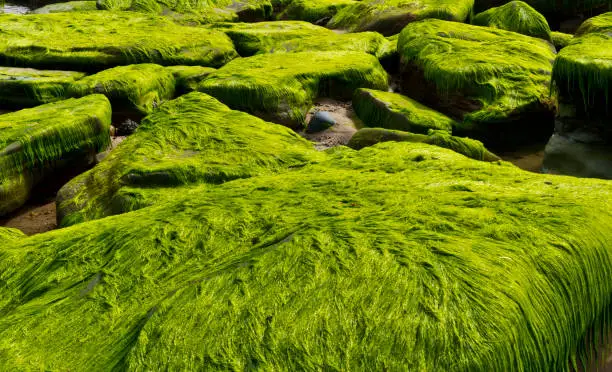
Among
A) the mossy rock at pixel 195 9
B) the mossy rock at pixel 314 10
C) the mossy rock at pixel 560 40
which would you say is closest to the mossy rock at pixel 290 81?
the mossy rock at pixel 560 40

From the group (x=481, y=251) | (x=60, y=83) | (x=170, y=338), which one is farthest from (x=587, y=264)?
(x=60, y=83)

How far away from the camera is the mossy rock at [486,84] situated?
6242 millimetres

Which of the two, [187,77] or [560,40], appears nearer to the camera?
[187,77]

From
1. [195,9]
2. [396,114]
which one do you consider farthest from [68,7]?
[396,114]

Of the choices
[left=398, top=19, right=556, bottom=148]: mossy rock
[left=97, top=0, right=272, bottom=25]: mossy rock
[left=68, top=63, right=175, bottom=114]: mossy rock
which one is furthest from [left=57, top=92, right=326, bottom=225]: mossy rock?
[left=97, top=0, right=272, bottom=25]: mossy rock

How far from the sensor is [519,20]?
898 cm

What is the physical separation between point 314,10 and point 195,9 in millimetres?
2697

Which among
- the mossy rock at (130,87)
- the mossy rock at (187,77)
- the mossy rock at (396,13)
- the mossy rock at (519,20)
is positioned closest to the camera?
the mossy rock at (130,87)

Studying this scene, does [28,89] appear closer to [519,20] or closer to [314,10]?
[314,10]

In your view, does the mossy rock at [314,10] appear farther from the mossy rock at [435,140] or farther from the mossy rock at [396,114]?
the mossy rock at [435,140]

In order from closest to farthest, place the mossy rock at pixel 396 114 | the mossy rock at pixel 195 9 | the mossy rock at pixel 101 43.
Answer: the mossy rock at pixel 396 114 < the mossy rock at pixel 101 43 < the mossy rock at pixel 195 9

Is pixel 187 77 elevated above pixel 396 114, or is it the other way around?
pixel 396 114

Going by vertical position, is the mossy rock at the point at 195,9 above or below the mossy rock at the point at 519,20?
below

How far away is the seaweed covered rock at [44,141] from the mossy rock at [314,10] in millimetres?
7184
